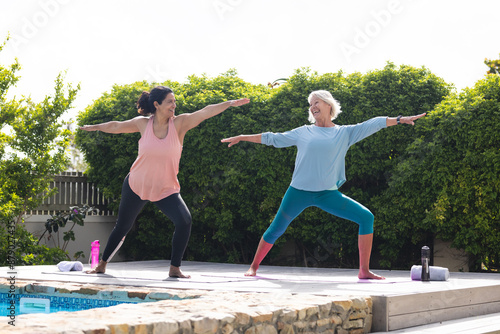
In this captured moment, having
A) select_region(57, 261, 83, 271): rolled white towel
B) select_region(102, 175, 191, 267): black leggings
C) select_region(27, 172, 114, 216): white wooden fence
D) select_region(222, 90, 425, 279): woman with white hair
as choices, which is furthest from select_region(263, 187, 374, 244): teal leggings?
select_region(27, 172, 114, 216): white wooden fence

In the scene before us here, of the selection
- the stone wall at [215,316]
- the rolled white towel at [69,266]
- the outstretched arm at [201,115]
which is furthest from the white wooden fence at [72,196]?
the stone wall at [215,316]

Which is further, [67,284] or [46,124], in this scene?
[46,124]

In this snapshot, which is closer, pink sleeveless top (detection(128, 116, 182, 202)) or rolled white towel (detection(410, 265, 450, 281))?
rolled white towel (detection(410, 265, 450, 281))

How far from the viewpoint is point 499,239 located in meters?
7.88

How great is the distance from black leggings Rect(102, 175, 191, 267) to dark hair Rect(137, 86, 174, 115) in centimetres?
80

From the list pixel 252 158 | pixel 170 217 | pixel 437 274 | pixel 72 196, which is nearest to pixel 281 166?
pixel 252 158

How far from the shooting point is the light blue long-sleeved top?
18.9 ft

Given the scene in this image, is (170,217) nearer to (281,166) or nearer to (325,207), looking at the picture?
(325,207)

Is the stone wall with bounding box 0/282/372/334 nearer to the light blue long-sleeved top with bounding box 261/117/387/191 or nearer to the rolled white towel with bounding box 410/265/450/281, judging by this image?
the light blue long-sleeved top with bounding box 261/117/387/191

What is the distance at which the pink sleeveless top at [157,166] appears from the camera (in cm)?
593

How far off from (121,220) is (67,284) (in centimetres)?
103

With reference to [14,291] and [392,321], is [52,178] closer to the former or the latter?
[14,291]

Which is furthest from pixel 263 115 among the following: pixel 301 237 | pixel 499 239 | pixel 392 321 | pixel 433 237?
pixel 392 321

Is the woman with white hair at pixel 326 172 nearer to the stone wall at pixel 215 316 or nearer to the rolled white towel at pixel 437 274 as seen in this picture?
the rolled white towel at pixel 437 274
